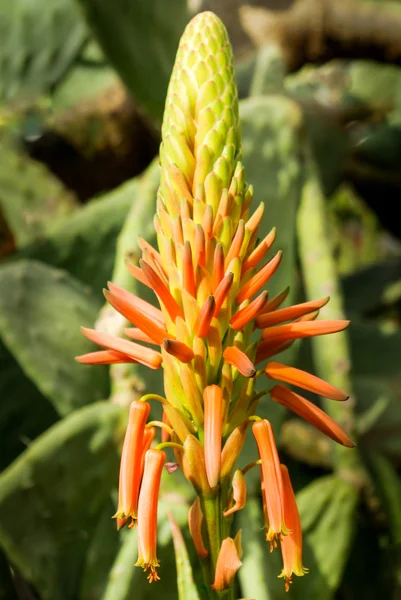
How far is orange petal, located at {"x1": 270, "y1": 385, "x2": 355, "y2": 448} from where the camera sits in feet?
0.98

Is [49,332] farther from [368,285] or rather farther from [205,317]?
[368,285]

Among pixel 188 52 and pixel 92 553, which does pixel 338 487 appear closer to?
pixel 92 553

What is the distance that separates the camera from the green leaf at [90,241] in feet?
3.11

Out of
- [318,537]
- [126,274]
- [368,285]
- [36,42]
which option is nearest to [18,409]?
[126,274]

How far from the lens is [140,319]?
0.30 meters

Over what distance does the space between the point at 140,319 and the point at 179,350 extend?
3cm

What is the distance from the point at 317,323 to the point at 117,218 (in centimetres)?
68

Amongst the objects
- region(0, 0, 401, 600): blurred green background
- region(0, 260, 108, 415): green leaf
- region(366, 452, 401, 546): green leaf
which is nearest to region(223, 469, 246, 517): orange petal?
region(0, 0, 401, 600): blurred green background

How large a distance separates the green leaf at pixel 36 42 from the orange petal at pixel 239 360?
3.55 feet

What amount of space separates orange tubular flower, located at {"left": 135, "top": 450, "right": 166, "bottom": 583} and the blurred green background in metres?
0.31

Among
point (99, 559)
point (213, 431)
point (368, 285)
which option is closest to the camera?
point (213, 431)

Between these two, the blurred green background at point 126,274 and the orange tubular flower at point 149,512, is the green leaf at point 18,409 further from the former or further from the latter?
the orange tubular flower at point 149,512

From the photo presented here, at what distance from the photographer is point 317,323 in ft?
1.03

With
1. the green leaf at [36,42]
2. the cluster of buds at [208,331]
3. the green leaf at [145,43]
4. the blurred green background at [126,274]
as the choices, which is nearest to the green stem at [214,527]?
the cluster of buds at [208,331]
